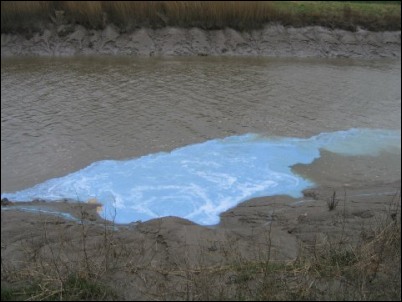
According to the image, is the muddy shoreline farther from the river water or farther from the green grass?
the river water

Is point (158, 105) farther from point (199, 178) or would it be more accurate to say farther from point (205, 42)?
point (205, 42)

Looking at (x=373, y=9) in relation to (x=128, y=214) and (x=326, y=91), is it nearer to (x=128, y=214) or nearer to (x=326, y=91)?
(x=326, y=91)

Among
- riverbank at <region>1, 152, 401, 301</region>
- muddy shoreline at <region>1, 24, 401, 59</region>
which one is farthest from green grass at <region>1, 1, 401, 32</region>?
riverbank at <region>1, 152, 401, 301</region>

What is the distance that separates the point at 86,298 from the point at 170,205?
9.38 feet

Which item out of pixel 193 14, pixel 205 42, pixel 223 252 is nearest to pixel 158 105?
pixel 223 252

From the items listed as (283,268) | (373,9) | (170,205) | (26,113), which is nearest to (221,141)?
(170,205)

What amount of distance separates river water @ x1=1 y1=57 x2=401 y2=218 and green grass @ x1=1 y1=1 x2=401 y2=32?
6.91 ft

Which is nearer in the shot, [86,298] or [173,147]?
[86,298]

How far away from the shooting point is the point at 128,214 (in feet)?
19.4

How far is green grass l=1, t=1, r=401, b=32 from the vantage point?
54.4 ft

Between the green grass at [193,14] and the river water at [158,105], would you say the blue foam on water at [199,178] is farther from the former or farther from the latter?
the green grass at [193,14]

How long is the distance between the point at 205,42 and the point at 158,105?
7.49 m

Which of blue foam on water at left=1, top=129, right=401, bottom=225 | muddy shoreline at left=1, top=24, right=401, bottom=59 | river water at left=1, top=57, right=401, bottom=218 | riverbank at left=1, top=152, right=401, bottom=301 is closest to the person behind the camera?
riverbank at left=1, top=152, right=401, bottom=301

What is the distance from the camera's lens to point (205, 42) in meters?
17.2
